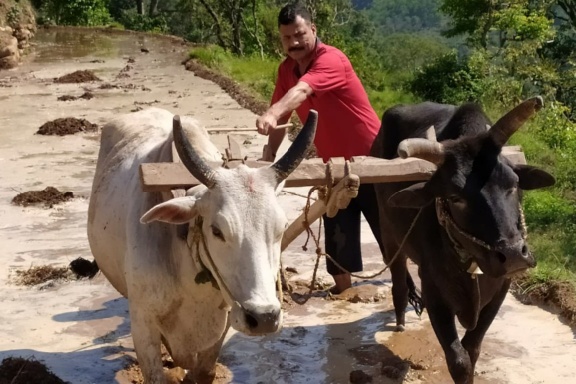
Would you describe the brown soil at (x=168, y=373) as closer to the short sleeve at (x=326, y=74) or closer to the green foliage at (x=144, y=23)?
the short sleeve at (x=326, y=74)

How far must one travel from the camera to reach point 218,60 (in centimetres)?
2236

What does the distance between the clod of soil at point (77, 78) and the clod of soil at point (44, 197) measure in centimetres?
1150

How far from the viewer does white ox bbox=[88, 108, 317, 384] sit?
3.50m

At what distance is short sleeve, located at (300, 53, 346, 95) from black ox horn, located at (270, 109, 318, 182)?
153 centimetres

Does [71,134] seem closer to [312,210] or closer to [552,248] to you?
[552,248]

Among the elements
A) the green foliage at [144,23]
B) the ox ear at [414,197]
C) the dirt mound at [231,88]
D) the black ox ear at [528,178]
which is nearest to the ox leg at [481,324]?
the black ox ear at [528,178]

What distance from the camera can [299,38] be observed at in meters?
5.70

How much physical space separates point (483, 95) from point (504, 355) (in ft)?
41.4

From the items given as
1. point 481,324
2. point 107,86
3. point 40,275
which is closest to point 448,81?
point 107,86

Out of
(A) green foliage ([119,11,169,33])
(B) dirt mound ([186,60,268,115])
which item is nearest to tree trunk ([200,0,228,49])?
(B) dirt mound ([186,60,268,115])

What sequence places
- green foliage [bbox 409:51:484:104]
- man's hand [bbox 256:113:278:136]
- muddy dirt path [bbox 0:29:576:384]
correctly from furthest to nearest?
green foliage [bbox 409:51:484:104]
muddy dirt path [bbox 0:29:576:384]
man's hand [bbox 256:113:278:136]

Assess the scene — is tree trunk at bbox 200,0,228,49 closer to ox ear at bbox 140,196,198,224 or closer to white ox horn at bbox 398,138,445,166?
white ox horn at bbox 398,138,445,166

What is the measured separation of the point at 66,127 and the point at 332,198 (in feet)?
32.4

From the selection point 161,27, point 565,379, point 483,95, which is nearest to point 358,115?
point 565,379
